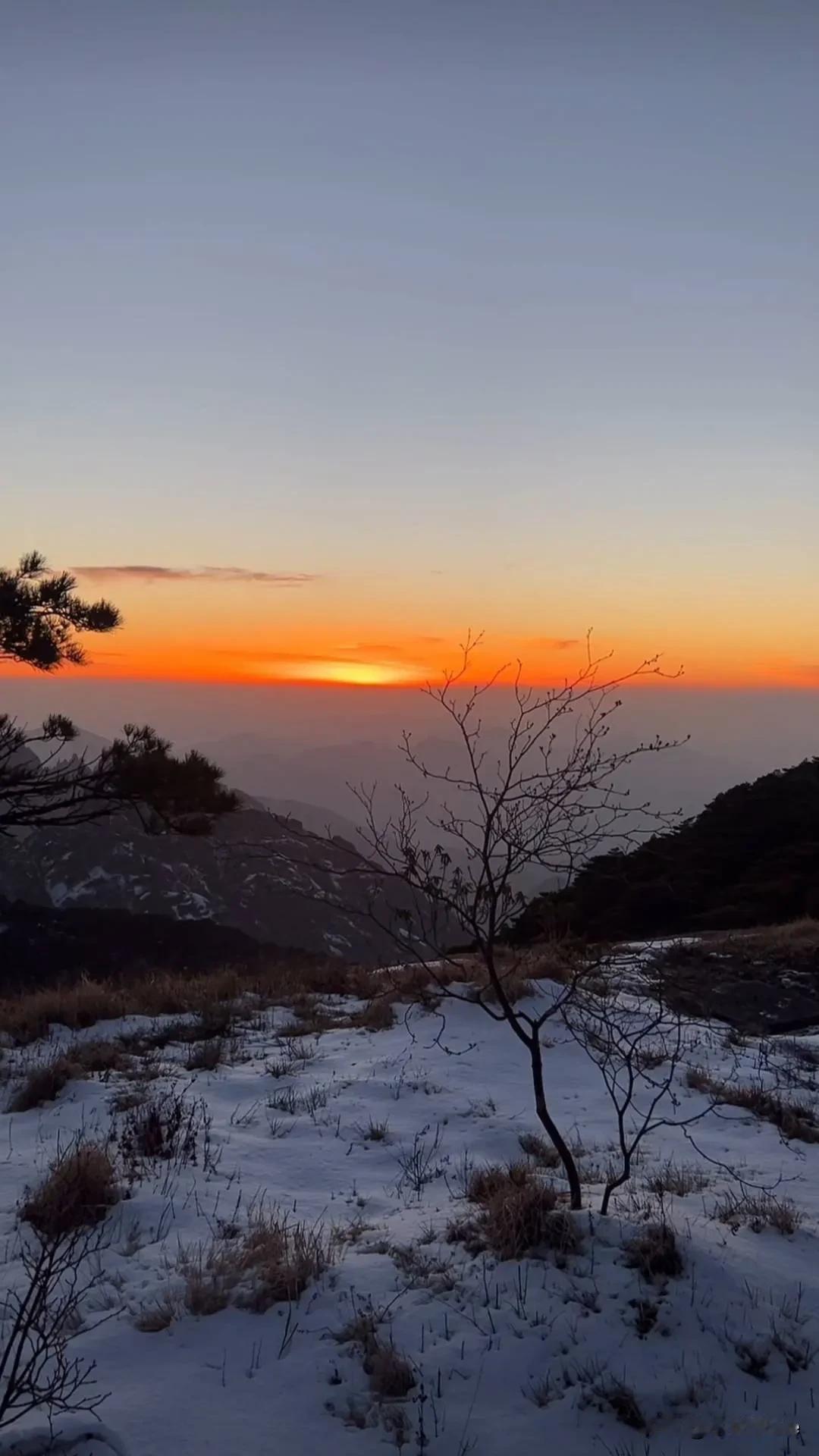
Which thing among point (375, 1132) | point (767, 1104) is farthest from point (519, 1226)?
point (767, 1104)

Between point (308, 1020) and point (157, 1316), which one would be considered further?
point (308, 1020)

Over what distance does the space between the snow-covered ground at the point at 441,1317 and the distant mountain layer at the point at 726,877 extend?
12.0 meters

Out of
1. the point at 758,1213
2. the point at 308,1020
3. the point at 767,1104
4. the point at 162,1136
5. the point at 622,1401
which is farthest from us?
the point at 308,1020

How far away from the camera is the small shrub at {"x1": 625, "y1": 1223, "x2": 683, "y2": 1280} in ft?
11.8

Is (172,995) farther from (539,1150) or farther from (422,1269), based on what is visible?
(422,1269)

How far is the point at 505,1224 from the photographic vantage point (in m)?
3.88

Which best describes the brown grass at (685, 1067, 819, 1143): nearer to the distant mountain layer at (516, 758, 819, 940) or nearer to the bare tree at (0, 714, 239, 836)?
the bare tree at (0, 714, 239, 836)

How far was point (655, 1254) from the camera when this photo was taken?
3643mm

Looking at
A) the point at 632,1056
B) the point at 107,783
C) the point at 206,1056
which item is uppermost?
the point at 107,783

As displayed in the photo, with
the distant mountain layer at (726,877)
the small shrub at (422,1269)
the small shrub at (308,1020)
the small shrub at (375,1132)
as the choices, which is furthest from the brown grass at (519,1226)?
the distant mountain layer at (726,877)

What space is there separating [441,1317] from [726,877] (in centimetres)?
1893

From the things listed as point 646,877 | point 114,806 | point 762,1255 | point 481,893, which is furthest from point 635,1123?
point 646,877

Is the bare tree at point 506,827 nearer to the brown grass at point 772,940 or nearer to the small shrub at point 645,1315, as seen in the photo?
the small shrub at point 645,1315

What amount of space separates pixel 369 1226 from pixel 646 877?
58.4 feet
